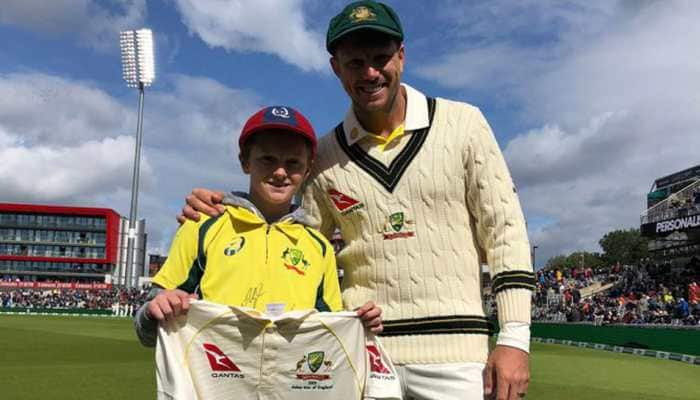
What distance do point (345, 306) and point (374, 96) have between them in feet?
3.54

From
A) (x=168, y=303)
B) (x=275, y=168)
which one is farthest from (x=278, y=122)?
(x=168, y=303)

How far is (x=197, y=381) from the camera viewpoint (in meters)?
2.73

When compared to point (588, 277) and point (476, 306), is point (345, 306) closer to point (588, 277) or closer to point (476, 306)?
point (476, 306)

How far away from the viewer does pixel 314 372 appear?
2.83 metres

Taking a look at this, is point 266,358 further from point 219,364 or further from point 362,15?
point 362,15

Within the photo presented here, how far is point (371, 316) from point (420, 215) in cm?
56

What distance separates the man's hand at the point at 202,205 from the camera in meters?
2.95

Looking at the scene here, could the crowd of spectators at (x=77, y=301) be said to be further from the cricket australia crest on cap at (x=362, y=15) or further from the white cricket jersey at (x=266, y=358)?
the cricket australia crest on cap at (x=362, y=15)

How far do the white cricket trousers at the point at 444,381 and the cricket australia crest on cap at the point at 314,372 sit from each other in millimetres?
382

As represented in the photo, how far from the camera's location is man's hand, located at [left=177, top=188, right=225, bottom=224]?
2.95 metres

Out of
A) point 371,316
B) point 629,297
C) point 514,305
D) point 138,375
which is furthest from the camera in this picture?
point 629,297

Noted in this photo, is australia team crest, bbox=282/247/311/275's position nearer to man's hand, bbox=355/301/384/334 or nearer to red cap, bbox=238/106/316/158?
man's hand, bbox=355/301/384/334

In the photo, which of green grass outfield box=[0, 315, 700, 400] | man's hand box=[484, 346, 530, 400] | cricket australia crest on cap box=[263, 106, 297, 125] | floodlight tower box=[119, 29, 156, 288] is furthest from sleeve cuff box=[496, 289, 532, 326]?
floodlight tower box=[119, 29, 156, 288]

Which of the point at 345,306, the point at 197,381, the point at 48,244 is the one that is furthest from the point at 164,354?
the point at 48,244
